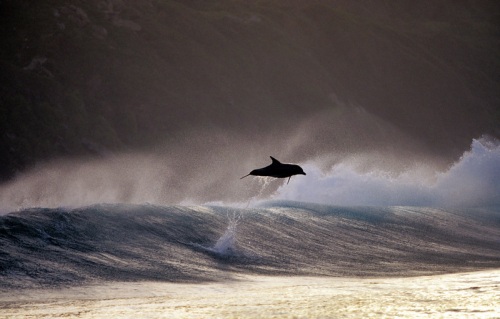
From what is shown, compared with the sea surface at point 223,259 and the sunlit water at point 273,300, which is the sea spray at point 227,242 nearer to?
the sea surface at point 223,259

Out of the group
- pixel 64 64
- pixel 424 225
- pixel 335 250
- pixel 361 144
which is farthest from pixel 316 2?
pixel 335 250

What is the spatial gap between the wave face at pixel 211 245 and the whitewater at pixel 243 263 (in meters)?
0.04

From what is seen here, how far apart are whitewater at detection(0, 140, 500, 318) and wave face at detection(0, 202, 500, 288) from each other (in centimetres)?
4

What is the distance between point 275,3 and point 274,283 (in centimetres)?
8902

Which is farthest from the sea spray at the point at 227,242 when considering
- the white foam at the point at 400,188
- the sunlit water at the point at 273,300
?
the white foam at the point at 400,188

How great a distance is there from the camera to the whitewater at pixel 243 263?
426 inches

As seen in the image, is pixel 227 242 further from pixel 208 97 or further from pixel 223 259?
pixel 208 97

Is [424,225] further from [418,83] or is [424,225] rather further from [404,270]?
[418,83]

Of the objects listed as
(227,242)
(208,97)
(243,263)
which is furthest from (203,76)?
(243,263)

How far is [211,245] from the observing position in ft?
62.7

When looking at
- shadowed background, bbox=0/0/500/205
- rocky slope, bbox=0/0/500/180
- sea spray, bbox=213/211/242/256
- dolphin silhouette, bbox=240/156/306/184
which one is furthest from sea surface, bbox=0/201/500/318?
rocky slope, bbox=0/0/500/180

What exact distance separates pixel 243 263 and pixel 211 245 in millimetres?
1777

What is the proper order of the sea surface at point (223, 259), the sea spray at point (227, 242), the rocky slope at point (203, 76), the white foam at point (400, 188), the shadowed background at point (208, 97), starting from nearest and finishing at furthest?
the sea surface at point (223, 259) → the sea spray at point (227, 242) → the white foam at point (400, 188) → the shadowed background at point (208, 97) → the rocky slope at point (203, 76)

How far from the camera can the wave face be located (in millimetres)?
14922
